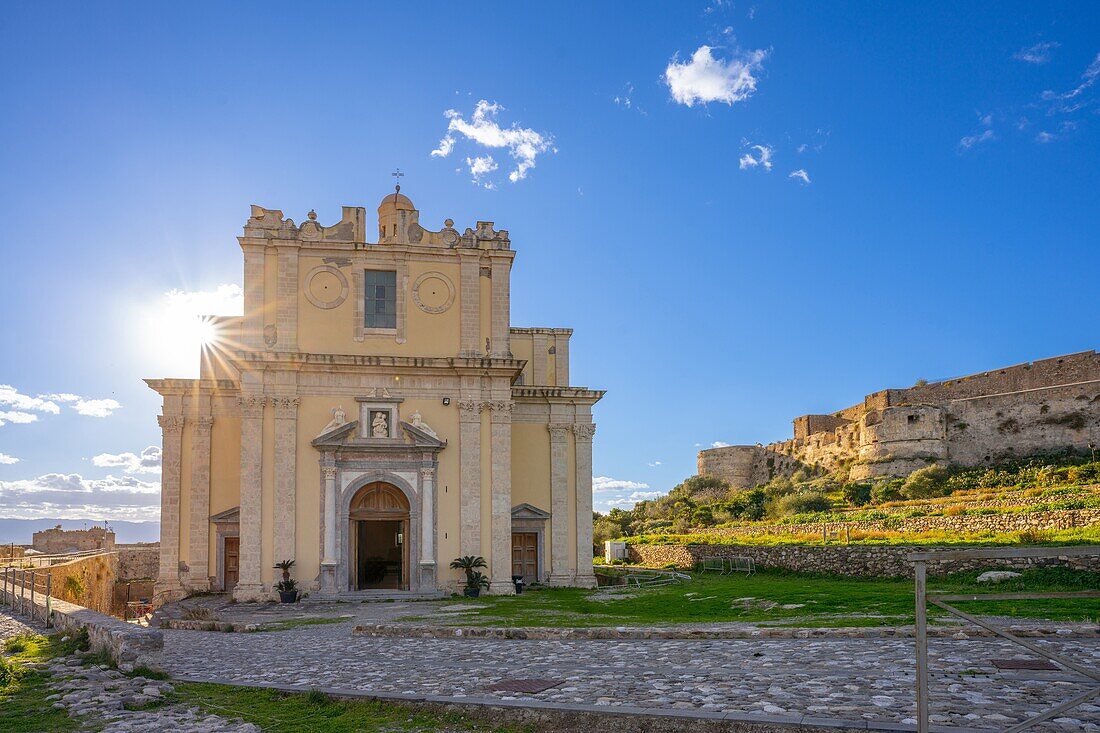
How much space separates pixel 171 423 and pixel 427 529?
9.38m

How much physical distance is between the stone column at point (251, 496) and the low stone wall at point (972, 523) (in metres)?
19.9

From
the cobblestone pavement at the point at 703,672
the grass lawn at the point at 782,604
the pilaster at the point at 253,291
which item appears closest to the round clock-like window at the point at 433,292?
the pilaster at the point at 253,291

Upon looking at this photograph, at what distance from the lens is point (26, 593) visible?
66.8 ft

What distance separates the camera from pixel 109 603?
3847 cm

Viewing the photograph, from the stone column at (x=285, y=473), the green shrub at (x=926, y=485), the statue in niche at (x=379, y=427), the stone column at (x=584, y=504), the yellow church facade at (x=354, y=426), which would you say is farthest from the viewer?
the green shrub at (x=926, y=485)

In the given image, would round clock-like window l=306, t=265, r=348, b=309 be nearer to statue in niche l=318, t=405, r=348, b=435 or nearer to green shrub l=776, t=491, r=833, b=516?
statue in niche l=318, t=405, r=348, b=435

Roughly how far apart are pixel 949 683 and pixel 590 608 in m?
13.3

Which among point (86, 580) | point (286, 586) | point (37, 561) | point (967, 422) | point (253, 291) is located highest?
point (253, 291)

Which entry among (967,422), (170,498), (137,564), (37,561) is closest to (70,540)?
(137,564)

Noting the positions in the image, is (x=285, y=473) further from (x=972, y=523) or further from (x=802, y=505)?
(x=802, y=505)

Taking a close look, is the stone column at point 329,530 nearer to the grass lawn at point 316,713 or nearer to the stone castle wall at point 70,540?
the grass lawn at point 316,713

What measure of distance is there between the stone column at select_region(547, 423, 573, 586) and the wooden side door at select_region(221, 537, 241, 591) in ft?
33.8

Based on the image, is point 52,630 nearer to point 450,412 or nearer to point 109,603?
point 450,412

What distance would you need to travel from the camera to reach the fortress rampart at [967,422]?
55.4 meters
